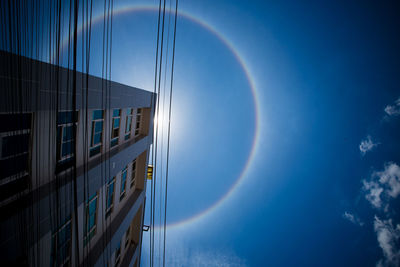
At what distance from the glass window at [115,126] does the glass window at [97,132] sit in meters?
1.17

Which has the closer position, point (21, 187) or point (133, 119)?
point (21, 187)

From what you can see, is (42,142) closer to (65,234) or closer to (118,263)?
(65,234)

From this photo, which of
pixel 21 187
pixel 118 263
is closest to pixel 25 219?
pixel 21 187

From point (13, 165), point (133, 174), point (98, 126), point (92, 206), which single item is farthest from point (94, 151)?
point (133, 174)

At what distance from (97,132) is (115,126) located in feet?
5.84

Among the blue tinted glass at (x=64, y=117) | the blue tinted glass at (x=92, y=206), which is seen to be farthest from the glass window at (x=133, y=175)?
the blue tinted glass at (x=64, y=117)

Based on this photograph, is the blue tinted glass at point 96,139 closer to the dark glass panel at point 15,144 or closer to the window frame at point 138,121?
the dark glass panel at point 15,144

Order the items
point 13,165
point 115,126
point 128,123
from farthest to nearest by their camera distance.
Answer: point 128,123, point 115,126, point 13,165

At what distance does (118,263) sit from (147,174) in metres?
7.44

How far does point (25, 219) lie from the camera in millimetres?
5203

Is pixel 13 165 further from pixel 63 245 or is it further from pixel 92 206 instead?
pixel 92 206

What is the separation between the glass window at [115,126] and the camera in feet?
35.1

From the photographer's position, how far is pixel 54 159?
6.68 m

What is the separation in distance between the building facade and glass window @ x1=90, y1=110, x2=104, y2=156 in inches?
2.2
